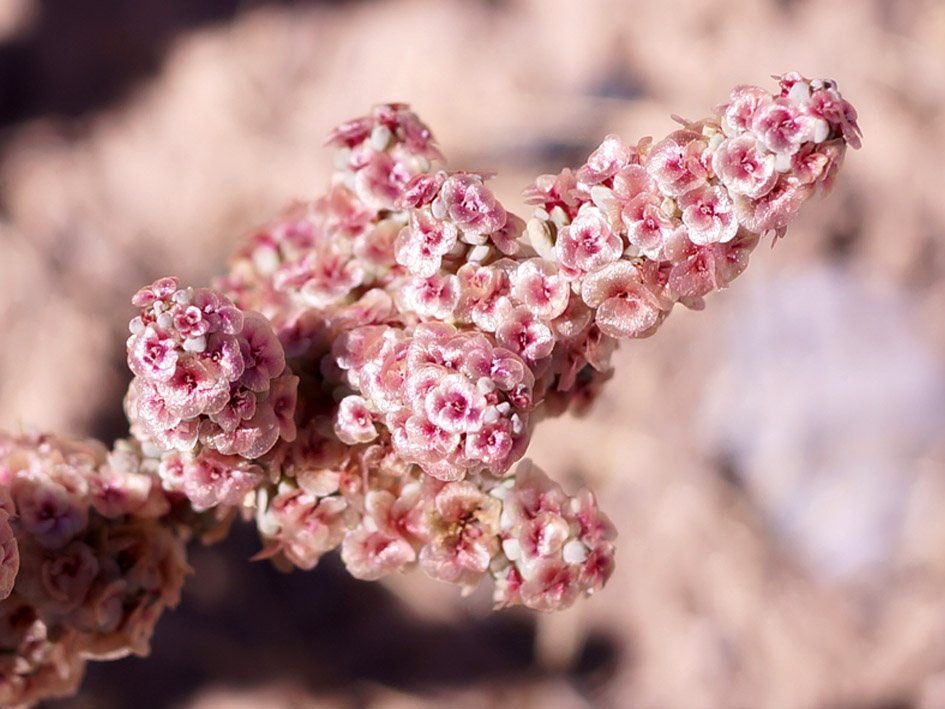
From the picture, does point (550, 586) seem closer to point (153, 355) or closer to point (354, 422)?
point (354, 422)

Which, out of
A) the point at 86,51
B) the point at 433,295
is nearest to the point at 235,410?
the point at 433,295

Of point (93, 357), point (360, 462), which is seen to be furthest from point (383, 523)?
point (93, 357)

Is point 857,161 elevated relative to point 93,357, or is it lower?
elevated

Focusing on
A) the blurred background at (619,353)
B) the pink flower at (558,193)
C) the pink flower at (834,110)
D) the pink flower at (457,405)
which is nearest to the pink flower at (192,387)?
the pink flower at (457,405)

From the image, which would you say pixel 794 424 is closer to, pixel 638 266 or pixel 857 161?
pixel 857 161

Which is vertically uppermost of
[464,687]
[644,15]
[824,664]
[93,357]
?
[644,15]

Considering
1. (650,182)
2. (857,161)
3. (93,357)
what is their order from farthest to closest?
(857,161) → (93,357) → (650,182)

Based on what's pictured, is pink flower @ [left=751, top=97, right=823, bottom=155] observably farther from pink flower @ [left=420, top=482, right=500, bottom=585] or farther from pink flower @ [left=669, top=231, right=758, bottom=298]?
pink flower @ [left=420, top=482, right=500, bottom=585]
